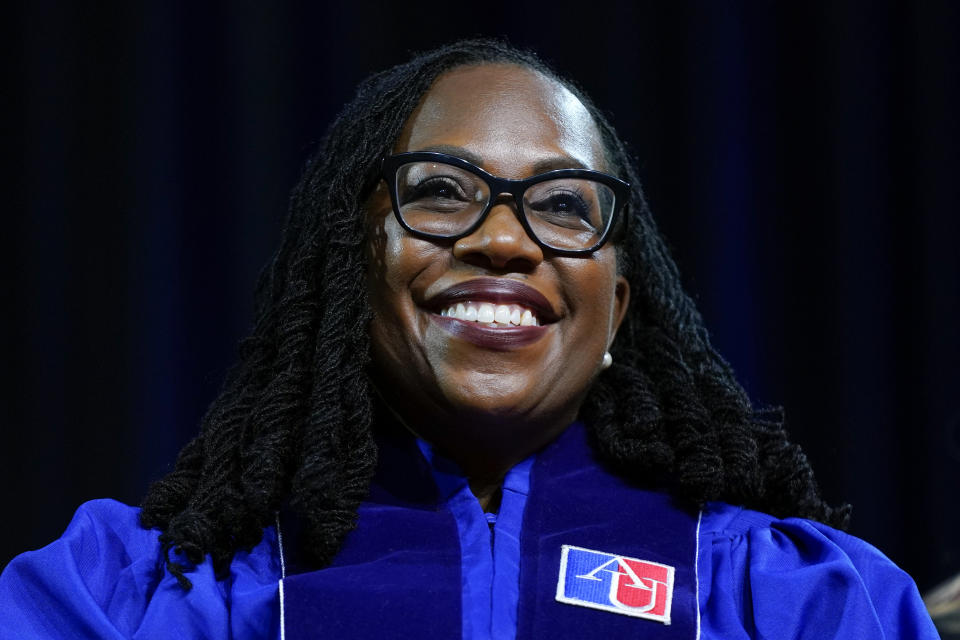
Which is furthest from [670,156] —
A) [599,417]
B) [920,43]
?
[599,417]

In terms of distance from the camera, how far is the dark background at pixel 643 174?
2.61 m

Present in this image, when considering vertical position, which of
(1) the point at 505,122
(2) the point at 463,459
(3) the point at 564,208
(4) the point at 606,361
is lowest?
(2) the point at 463,459

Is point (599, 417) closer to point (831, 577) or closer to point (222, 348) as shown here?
point (831, 577)

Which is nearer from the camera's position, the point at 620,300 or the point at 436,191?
the point at 436,191

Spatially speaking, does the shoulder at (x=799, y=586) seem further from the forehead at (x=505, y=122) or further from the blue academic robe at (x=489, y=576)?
the forehead at (x=505, y=122)

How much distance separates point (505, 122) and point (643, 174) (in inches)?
51.5

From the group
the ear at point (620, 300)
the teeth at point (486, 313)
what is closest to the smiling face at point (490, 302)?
the teeth at point (486, 313)

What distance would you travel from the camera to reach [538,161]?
1583 millimetres

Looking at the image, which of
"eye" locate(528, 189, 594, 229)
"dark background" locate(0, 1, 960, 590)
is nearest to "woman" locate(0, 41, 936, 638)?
"eye" locate(528, 189, 594, 229)

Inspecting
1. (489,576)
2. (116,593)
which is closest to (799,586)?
(489,576)

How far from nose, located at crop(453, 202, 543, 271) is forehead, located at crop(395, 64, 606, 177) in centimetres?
7

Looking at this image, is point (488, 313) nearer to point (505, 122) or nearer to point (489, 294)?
point (489, 294)

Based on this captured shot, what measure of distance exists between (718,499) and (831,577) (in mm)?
214

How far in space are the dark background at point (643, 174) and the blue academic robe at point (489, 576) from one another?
117 centimetres
